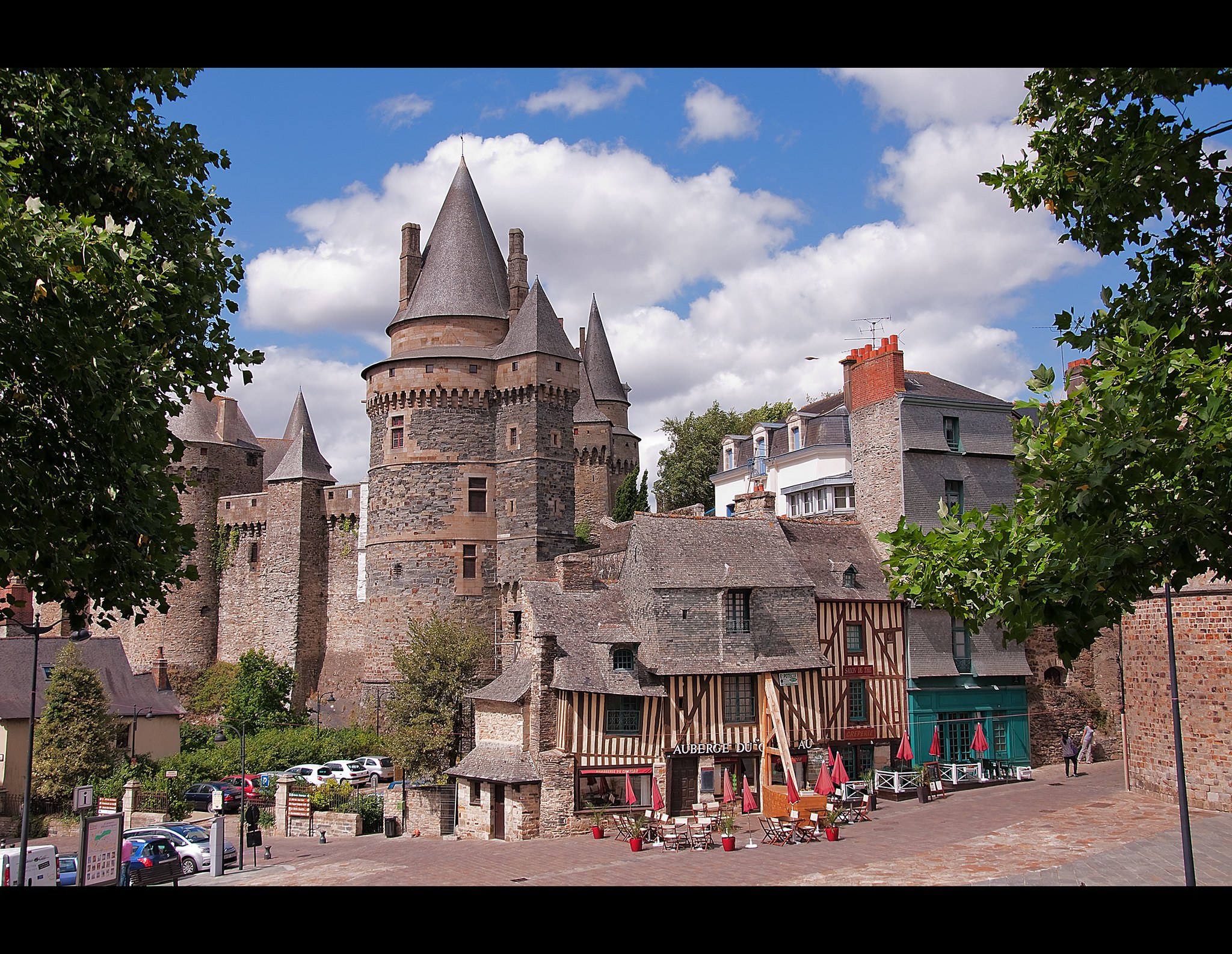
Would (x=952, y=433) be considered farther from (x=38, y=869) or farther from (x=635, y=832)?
(x=38, y=869)

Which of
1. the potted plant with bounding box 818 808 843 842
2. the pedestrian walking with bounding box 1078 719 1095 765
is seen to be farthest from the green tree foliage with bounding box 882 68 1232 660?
the pedestrian walking with bounding box 1078 719 1095 765

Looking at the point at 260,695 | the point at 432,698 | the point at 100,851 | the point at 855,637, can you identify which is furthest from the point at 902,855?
the point at 260,695

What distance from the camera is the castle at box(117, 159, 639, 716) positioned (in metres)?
35.7

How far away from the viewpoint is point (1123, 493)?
8.05m

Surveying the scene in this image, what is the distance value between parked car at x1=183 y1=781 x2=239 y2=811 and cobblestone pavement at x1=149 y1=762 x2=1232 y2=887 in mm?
5896

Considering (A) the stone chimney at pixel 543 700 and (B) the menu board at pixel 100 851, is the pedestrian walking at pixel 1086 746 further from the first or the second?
(B) the menu board at pixel 100 851

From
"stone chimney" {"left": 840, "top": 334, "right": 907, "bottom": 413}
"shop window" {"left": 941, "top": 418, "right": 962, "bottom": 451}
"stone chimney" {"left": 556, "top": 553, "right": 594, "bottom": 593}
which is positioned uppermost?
"stone chimney" {"left": 840, "top": 334, "right": 907, "bottom": 413}

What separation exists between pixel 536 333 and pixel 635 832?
18.7 metres

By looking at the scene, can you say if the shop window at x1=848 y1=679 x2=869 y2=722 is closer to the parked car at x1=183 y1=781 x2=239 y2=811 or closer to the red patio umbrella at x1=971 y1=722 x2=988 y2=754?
the red patio umbrella at x1=971 y1=722 x2=988 y2=754

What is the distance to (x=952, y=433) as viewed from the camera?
30234mm
